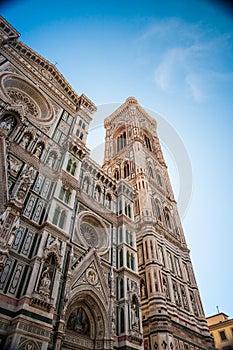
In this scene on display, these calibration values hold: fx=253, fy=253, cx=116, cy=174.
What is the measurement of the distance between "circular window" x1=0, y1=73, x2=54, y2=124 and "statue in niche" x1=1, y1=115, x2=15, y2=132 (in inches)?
101

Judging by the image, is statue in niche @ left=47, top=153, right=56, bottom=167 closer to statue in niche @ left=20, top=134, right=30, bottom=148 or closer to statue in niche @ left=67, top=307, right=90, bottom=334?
statue in niche @ left=20, top=134, right=30, bottom=148

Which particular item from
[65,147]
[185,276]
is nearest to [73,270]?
[65,147]

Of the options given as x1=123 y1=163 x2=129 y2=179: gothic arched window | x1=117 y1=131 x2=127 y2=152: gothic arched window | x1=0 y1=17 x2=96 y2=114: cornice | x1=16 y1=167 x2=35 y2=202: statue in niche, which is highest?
x1=117 y1=131 x2=127 y2=152: gothic arched window

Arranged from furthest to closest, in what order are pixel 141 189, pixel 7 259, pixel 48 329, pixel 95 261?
1. pixel 141 189
2. pixel 95 261
3. pixel 7 259
4. pixel 48 329

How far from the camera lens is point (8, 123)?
50.5ft

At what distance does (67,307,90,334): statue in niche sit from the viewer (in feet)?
40.0

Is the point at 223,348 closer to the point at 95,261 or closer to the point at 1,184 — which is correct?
the point at 1,184

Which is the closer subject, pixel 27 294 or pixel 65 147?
pixel 27 294

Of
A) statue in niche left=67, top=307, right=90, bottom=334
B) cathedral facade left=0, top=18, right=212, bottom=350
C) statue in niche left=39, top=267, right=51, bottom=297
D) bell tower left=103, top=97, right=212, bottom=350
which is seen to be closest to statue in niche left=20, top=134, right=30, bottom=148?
cathedral facade left=0, top=18, right=212, bottom=350

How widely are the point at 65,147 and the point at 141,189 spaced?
39.3 feet

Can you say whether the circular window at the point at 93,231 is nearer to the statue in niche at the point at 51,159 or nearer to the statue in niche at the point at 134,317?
the statue in niche at the point at 134,317

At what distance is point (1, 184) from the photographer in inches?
485

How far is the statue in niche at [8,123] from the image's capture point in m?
15.0

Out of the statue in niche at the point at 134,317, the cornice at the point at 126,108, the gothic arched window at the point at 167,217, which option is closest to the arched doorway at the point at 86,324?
the statue in niche at the point at 134,317
